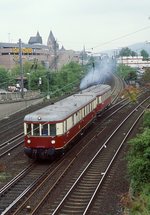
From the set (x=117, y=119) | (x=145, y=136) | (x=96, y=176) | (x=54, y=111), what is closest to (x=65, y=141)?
(x=54, y=111)

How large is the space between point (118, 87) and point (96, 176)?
52.9 meters

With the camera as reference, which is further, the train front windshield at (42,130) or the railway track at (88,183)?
the train front windshield at (42,130)

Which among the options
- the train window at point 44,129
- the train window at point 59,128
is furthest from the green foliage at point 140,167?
the train window at point 44,129

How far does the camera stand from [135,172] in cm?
1562

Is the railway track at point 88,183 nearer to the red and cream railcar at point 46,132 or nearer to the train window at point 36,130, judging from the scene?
the red and cream railcar at point 46,132

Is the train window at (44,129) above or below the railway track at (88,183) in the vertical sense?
above

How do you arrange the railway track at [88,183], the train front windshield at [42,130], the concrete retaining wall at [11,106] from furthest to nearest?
the concrete retaining wall at [11,106] → the train front windshield at [42,130] → the railway track at [88,183]

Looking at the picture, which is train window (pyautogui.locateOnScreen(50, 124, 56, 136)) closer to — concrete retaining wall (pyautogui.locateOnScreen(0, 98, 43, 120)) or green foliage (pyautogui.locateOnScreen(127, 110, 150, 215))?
green foliage (pyautogui.locateOnScreen(127, 110, 150, 215))

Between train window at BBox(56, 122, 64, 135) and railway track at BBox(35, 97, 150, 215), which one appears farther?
train window at BBox(56, 122, 64, 135)

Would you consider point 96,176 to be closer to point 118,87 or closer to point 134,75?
point 118,87

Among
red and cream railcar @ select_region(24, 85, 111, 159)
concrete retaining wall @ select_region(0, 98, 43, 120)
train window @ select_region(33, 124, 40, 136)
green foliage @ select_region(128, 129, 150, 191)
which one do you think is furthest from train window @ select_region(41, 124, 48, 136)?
concrete retaining wall @ select_region(0, 98, 43, 120)

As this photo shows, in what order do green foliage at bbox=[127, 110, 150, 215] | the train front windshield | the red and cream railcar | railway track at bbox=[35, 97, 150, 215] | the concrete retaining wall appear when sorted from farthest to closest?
the concrete retaining wall
the train front windshield
the red and cream railcar
green foliage at bbox=[127, 110, 150, 215]
railway track at bbox=[35, 97, 150, 215]

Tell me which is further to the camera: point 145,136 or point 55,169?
point 55,169

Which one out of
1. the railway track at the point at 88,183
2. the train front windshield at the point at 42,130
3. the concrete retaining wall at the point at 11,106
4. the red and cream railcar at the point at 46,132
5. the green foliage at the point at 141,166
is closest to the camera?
the railway track at the point at 88,183
